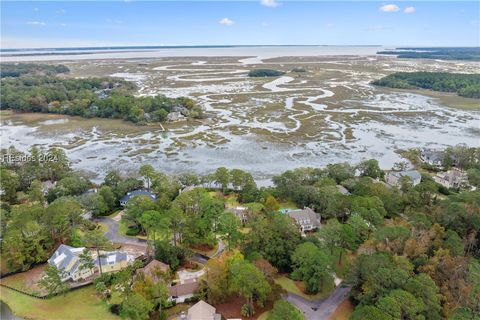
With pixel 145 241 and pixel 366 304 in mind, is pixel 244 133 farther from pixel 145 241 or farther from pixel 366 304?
pixel 366 304

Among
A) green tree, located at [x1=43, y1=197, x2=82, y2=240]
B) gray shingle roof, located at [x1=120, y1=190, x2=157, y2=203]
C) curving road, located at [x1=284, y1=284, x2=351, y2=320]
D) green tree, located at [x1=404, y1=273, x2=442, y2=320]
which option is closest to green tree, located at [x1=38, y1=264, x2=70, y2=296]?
green tree, located at [x1=43, y1=197, x2=82, y2=240]

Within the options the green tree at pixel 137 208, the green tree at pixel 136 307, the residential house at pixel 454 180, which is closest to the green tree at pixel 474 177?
the residential house at pixel 454 180

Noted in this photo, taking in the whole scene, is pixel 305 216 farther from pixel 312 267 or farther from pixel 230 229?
pixel 312 267

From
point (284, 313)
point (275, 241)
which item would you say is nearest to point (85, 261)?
point (275, 241)

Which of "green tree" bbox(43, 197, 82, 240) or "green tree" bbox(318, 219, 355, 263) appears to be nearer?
"green tree" bbox(318, 219, 355, 263)

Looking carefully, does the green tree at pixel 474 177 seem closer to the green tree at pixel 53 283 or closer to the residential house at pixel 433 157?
the residential house at pixel 433 157

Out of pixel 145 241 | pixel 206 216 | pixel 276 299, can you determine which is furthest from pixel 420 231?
pixel 145 241

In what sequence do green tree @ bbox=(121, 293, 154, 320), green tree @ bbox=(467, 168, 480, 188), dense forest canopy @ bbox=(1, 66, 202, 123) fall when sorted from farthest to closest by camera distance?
dense forest canopy @ bbox=(1, 66, 202, 123), green tree @ bbox=(467, 168, 480, 188), green tree @ bbox=(121, 293, 154, 320)

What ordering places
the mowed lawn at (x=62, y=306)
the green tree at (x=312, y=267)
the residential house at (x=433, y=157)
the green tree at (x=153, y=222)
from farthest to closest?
the residential house at (x=433, y=157), the green tree at (x=153, y=222), the green tree at (x=312, y=267), the mowed lawn at (x=62, y=306)

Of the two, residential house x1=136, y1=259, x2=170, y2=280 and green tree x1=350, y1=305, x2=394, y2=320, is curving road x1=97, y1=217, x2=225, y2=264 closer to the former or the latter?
residential house x1=136, y1=259, x2=170, y2=280
